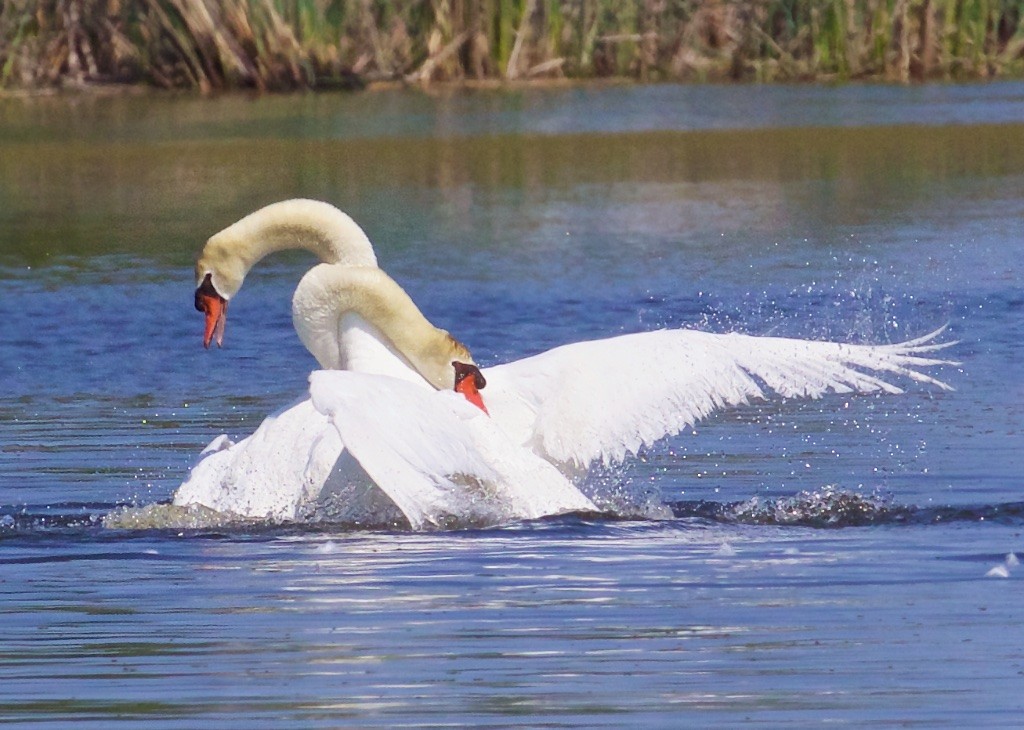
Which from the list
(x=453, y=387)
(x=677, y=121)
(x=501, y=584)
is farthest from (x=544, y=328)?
(x=677, y=121)

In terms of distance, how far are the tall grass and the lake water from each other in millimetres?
5203

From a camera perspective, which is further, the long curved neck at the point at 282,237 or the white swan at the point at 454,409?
the long curved neck at the point at 282,237

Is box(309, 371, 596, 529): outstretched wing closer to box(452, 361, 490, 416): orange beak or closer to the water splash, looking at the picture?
box(452, 361, 490, 416): orange beak

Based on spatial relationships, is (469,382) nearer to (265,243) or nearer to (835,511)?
(835,511)

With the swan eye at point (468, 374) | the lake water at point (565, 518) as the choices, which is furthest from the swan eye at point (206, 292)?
the swan eye at point (468, 374)

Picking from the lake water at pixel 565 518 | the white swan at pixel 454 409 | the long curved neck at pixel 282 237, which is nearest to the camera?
the lake water at pixel 565 518

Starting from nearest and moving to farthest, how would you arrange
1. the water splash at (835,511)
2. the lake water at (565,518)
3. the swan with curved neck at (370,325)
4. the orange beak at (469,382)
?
the lake water at (565,518) → the water splash at (835,511) → the orange beak at (469,382) → the swan with curved neck at (370,325)

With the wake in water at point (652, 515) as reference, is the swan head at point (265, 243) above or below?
above

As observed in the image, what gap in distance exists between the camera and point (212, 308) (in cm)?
880

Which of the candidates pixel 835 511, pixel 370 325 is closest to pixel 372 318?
pixel 370 325

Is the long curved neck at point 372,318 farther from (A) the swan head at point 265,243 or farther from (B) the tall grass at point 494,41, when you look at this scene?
(B) the tall grass at point 494,41

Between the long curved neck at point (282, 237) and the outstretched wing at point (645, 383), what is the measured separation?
3.92 feet

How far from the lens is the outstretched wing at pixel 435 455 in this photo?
21.8ft

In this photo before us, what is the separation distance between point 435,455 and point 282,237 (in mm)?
2392
